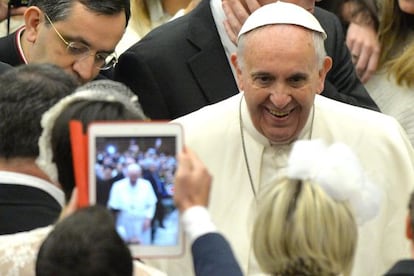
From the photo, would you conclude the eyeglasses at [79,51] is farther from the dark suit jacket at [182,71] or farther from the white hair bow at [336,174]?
the white hair bow at [336,174]

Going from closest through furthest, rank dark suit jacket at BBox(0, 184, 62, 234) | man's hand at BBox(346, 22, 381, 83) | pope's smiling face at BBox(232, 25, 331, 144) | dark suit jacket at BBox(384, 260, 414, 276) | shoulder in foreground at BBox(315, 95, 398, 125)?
1. dark suit jacket at BBox(384, 260, 414, 276)
2. dark suit jacket at BBox(0, 184, 62, 234)
3. pope's smiling face at BBox(232, 25, 331, 144)
4. shoulder in foreground at BBox(315, 95, 398, 125)
5. man's hand at BBox(346, 22, 381, 83)

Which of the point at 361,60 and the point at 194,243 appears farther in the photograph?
the point at 361,60

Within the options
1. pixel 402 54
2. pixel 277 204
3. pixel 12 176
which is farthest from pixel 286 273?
pixel 402 54

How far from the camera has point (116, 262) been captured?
2729mm

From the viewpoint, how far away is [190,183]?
3.10 m

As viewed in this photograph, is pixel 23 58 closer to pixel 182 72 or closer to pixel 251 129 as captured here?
pixel 182 72

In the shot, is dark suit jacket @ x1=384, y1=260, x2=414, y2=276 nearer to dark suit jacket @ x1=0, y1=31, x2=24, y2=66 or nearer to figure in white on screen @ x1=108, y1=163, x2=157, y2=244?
figure in white on screen @ x1=108, y1=163, x2=157, y2=244

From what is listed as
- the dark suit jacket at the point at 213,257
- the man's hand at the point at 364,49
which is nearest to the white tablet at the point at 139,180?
the dark suit jacket at the point at 213,257

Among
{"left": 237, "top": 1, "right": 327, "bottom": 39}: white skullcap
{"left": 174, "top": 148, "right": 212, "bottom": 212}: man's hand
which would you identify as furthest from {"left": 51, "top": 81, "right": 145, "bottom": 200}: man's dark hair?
{"left": 237, "top": 1, "right": 327, "bottom": 39}: white skullcap

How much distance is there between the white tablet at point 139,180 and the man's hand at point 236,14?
2.02m

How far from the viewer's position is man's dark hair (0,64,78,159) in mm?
3562

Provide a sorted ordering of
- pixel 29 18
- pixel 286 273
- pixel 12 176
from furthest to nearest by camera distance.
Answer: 1. pixel 29 18
2. pixel 12 176
3. pixel 286 273

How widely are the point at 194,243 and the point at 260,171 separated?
154cm

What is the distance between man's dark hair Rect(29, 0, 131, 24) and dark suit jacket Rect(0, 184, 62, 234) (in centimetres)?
162
